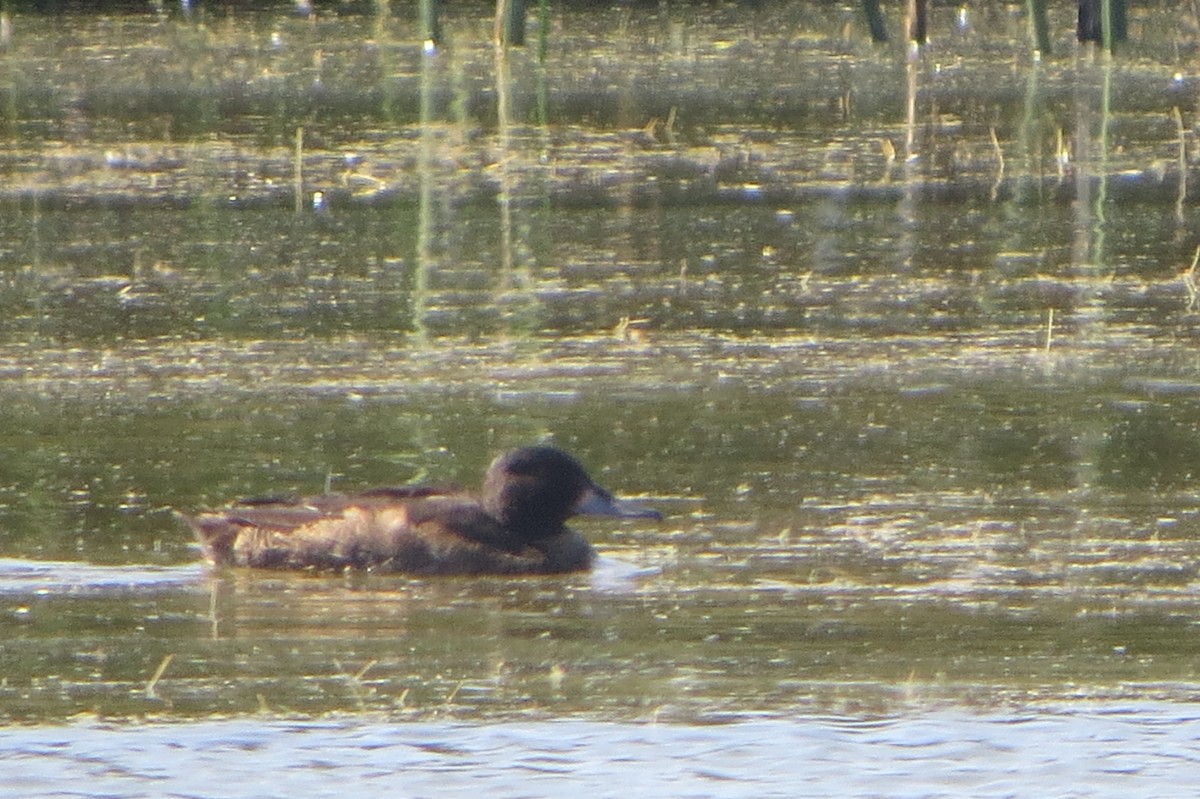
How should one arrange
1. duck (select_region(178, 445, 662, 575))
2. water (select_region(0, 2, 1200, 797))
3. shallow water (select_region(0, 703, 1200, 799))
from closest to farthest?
shallow water (select_region(0, 703, 1200, 799)), water (select_region(0, 2, 1200, 797)), duck (select_region(178, 445, 662, 575))

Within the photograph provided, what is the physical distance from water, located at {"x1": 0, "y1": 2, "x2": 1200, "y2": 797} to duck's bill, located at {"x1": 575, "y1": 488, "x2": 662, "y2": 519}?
0.31 ft

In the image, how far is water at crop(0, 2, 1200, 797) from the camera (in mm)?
5543

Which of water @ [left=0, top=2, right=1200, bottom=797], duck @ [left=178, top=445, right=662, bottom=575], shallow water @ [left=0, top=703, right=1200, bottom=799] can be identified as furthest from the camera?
duck @ [left=178, top=445, right=662, bottom=575]

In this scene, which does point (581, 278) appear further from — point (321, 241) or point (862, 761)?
point (862, 761)

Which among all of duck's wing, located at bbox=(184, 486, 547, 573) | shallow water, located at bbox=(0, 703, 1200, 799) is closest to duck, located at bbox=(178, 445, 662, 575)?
duck's wing, located at bbox=(184, 486, 547, 573)

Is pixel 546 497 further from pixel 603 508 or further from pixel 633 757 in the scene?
pixel 633 757

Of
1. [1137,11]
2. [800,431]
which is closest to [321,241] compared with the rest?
[800,431]

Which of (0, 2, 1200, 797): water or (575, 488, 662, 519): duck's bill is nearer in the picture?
(0, 2, 1200, 797): water

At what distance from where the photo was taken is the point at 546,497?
749 cm

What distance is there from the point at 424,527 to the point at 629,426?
1575 millimetres

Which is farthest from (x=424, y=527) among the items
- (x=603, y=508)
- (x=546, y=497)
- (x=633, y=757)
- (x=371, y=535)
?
(x=633, y=757)

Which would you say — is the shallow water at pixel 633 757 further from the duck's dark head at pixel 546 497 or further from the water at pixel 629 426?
the duck's dark head at pixel 546 497

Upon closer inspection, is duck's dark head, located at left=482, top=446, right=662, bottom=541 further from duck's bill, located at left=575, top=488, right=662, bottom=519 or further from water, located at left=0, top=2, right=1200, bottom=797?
water, located at left=0, top=2, right=1200, bottom=797

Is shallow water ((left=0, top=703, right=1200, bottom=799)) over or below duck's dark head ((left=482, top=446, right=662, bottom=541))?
below
